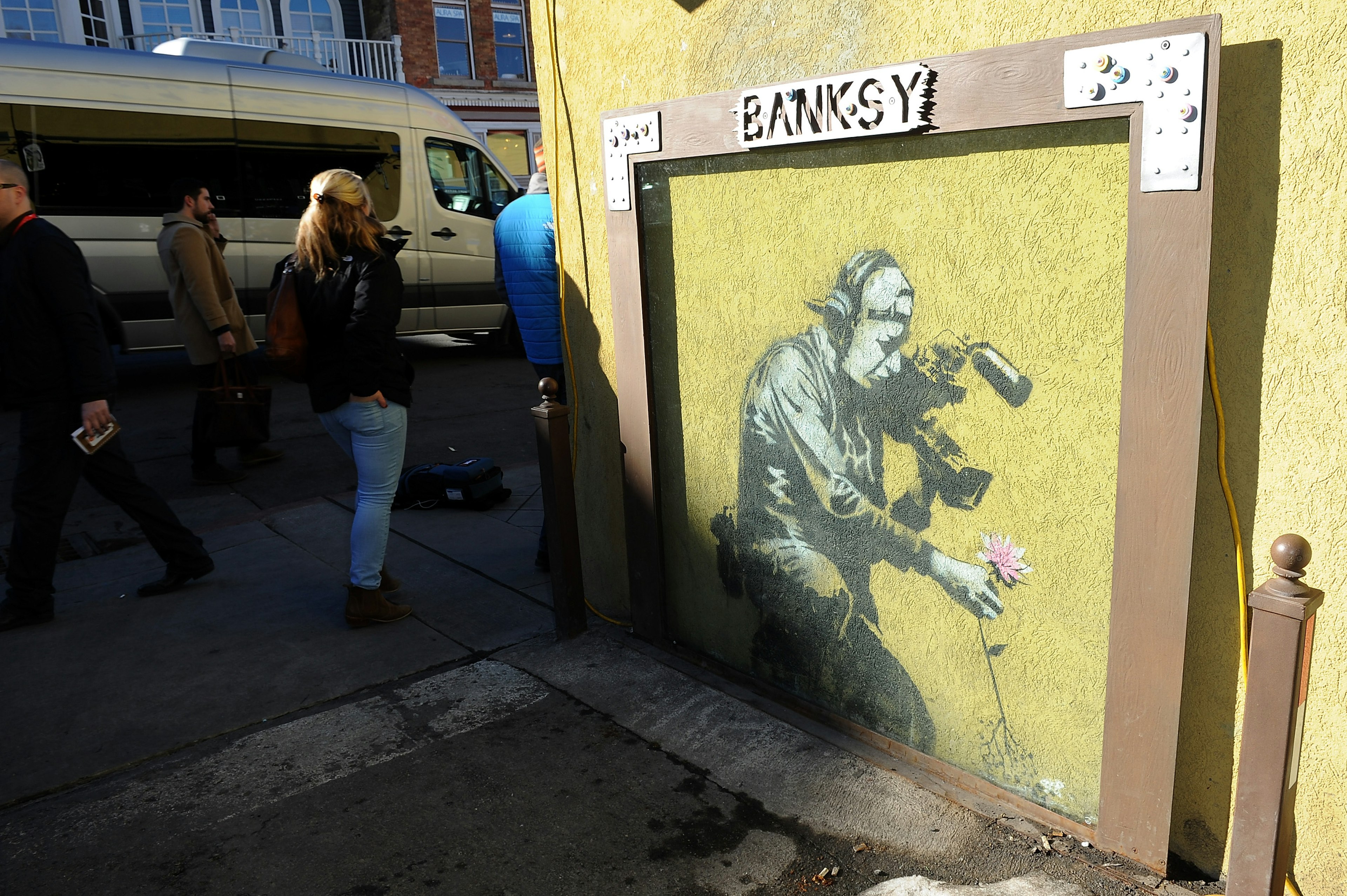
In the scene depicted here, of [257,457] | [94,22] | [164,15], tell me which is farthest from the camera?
[164,15]

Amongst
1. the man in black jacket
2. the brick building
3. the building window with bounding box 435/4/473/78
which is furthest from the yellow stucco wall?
the building window with bounding box 435/4/473/78

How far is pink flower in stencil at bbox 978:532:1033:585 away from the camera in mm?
2590

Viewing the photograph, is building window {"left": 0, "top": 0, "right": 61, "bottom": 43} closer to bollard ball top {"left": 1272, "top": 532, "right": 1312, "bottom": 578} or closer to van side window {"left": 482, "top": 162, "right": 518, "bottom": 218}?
van side window {"left": 482, "top": 162, "right": 518, "bottom": 218}

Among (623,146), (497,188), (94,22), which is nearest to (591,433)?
(623,146)

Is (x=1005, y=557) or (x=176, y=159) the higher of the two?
(x=176, y=159)

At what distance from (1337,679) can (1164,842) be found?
0.59 meters

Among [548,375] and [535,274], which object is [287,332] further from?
[548,375]

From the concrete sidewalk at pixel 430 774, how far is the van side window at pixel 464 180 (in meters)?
7.48

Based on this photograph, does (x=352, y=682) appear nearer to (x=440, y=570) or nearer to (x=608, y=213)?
(x=440, y=570)

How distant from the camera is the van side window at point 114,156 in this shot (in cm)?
858

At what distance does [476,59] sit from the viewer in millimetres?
23234

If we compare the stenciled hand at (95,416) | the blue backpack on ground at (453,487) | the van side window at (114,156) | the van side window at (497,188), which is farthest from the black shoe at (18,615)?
the van side window at (497,188)

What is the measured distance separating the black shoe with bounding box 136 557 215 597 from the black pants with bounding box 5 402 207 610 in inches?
14.3

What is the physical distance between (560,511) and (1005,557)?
184 cm
